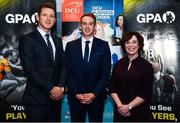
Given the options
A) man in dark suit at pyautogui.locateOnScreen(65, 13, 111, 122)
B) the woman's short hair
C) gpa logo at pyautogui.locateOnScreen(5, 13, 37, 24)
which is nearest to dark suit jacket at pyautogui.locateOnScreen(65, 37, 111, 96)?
man in dark suit at pyautogui.locateOnScreen(65, 13, 111, 122)

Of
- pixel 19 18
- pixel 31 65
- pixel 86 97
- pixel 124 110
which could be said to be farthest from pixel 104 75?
pixel 19 18

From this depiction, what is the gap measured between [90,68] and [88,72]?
0.05m

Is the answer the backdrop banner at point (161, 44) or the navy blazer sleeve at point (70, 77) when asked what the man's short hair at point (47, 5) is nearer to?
the navy blazer sleeve at point (70, 77)

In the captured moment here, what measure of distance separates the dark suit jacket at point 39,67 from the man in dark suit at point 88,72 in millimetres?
113

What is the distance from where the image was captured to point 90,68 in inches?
135

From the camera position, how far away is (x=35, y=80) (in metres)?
3.40

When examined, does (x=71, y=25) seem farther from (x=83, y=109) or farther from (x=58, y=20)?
(x=83, y=109)

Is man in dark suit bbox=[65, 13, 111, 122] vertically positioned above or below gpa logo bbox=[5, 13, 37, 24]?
below

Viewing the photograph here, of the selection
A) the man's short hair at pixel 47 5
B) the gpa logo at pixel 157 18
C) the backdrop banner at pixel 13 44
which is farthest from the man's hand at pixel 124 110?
the man's short hair at pixel 47 5

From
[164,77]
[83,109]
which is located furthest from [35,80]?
[164,77]

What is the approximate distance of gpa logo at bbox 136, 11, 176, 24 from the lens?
11.0ft

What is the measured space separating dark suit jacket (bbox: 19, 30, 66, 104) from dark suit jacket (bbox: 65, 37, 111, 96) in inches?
4.0

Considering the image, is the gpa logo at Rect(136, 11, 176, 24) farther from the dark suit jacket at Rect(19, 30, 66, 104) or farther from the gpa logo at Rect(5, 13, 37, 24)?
the gpa logo at Rect(5, 13, 37, 24)

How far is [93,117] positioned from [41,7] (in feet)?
4.45
